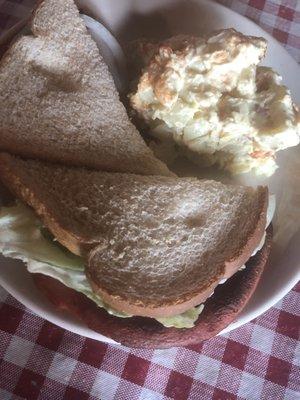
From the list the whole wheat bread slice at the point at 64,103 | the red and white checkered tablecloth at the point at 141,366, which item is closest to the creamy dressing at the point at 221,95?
the whole wheat bread slice at the point at 64,103

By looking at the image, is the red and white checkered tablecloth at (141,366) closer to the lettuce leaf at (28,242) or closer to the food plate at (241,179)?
the food plate at (241,179)

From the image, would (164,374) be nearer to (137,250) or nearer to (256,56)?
(137,250)

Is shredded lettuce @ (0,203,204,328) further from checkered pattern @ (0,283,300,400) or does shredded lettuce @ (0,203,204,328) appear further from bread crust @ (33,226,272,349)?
checkered pattern @ (0,283,300,400)

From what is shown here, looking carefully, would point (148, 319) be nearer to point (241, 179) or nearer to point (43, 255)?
point (43, 255)

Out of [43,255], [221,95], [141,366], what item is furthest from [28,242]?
[221,95]

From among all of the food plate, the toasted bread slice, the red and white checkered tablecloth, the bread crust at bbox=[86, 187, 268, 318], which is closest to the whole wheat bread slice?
the toasted bread slice

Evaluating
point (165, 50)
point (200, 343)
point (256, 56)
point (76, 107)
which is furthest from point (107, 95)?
point (200, 343)
